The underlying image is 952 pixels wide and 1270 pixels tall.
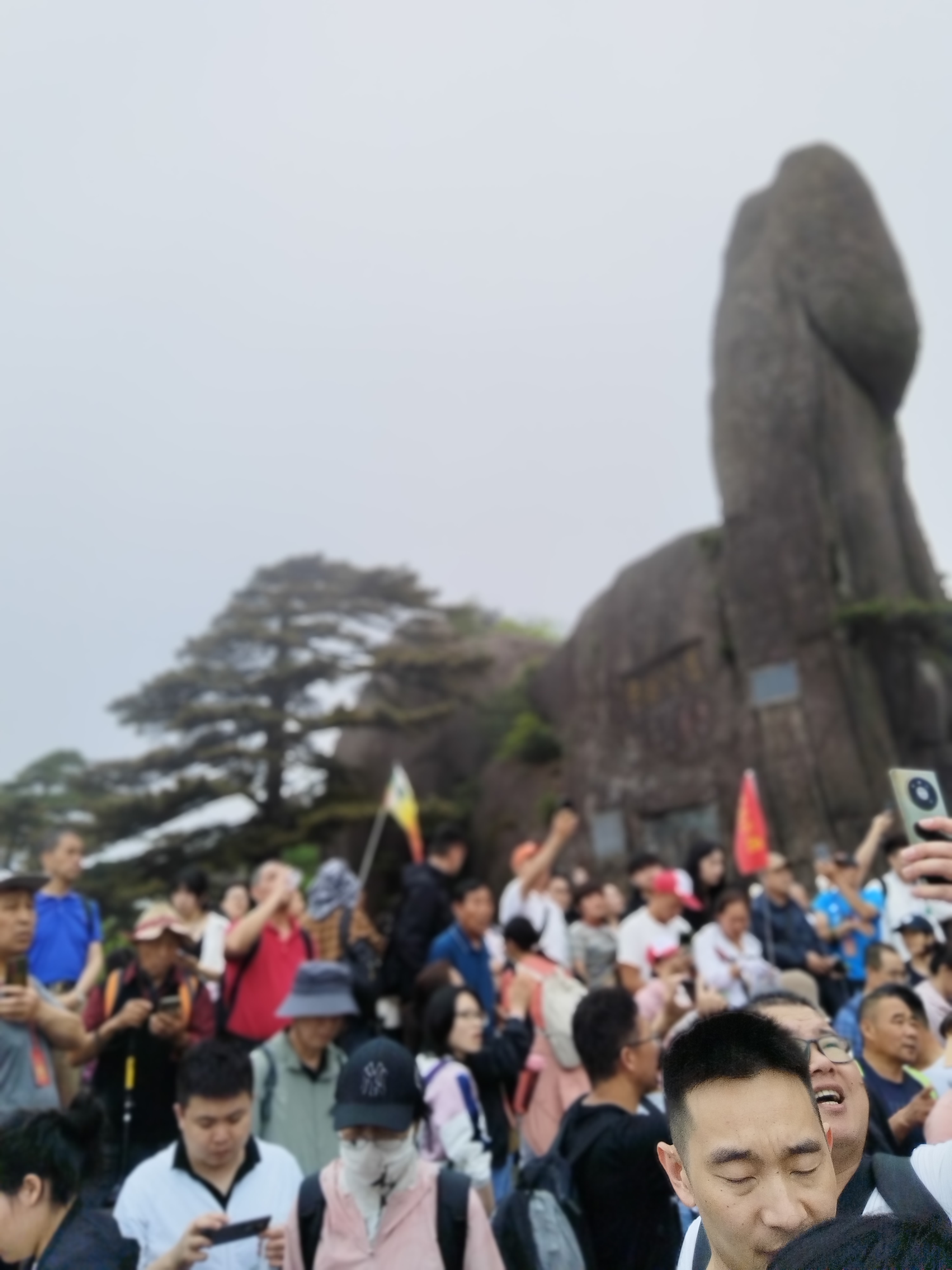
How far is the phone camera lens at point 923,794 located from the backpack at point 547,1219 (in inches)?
59.3

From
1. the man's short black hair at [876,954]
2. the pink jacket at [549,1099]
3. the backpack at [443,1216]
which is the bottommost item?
the pink jacket at [549,1099]

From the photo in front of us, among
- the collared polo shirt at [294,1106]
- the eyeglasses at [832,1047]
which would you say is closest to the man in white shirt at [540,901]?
the collared polo shirt at [294,1106]

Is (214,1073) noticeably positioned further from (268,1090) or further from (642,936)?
(642,936)

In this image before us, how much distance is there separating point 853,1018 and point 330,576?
21.7 meters

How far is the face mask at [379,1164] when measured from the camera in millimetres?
3254

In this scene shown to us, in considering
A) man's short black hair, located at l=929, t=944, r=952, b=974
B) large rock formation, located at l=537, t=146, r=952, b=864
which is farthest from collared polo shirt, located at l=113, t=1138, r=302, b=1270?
large rock formation, located at l=537, t=146, r=952, b=864

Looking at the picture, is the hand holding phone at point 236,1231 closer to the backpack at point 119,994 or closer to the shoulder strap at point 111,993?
the backpack at point 119,994

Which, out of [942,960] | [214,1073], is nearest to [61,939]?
[214,1073]

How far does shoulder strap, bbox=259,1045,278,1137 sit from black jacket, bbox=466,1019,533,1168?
0.80 metres

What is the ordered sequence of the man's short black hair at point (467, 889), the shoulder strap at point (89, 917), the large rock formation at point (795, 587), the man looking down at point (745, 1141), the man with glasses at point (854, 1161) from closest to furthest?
the man looking down at point (745, 1141), the man with glasses at point (854, 1161), the man's short black hair at point (467, 889), the shoulder strap at point (89, 917), the large rock formation at point (795, 587)

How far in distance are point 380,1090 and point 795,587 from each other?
45.7ft

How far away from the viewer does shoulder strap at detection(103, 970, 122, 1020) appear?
5.05 metres

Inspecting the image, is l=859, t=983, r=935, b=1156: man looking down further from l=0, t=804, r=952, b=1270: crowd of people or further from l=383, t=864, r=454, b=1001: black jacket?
l=383, t=864, r=454, b=1001: black jacket

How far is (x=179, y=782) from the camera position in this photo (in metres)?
22.1
